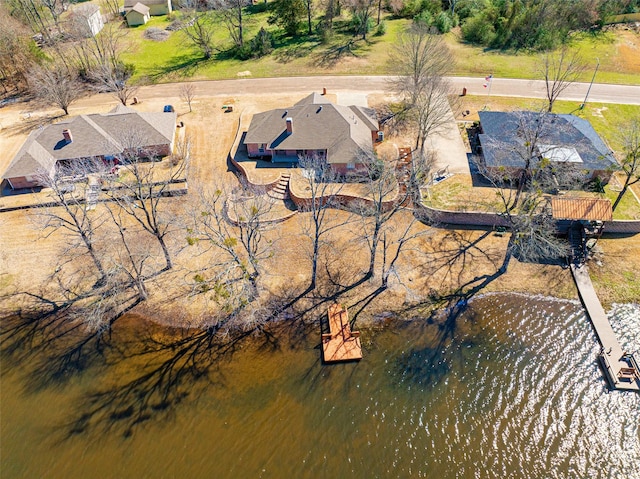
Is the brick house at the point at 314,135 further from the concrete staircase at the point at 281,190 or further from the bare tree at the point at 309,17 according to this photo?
the bare tree at the point at 309,17

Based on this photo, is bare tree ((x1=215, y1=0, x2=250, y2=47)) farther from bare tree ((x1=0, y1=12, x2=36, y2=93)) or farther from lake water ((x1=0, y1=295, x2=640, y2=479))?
lake water ((x1=0, y1=295, x2=640, y2=479))

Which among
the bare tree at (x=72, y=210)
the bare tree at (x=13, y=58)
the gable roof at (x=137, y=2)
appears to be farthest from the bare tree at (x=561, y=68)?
the gable roof at (x=137, y=2)

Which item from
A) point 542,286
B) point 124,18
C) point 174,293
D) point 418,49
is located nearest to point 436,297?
point 542,286

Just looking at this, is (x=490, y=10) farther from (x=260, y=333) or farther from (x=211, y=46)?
(x=260, y=333)

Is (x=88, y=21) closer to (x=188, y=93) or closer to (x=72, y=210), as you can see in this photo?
(x=188, y=93)

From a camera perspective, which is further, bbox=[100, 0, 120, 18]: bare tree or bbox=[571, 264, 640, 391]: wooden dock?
bbox=[100, 0, 120, 18]: bare tree

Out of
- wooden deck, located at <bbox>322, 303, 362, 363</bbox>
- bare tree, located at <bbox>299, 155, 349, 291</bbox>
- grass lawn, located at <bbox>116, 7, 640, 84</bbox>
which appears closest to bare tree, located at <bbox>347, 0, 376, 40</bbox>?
grass lawn, located at <bbox>116, 7, 640, 84</bbox>
